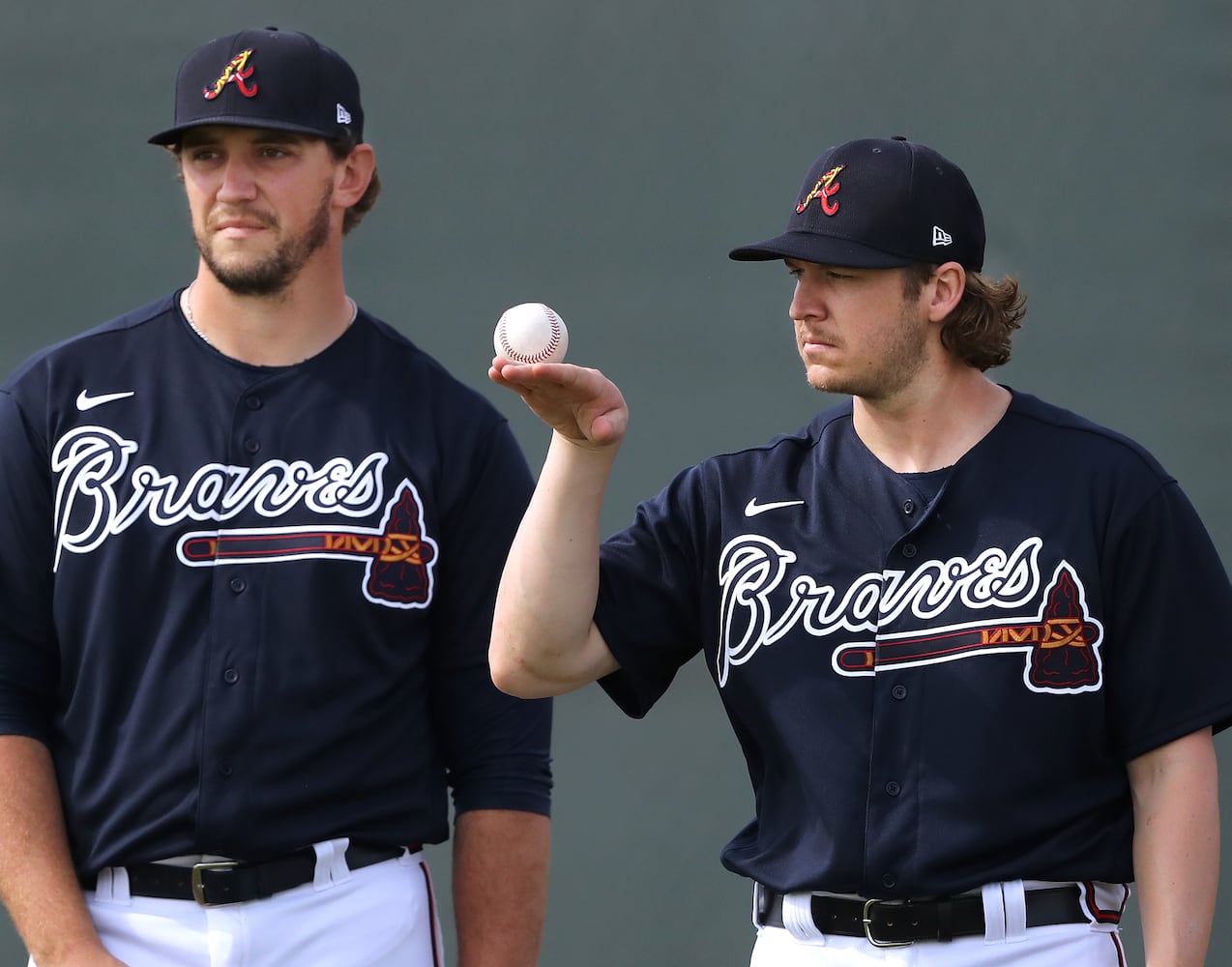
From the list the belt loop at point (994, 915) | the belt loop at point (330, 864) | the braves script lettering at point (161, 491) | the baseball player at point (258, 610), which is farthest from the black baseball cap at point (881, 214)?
the belt loop at point (330, 864)

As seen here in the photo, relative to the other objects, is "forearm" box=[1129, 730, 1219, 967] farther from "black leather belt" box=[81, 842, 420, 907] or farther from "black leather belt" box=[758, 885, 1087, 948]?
"black leather belt" box=[81, 842, 420, 907]

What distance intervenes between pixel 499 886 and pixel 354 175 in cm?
115

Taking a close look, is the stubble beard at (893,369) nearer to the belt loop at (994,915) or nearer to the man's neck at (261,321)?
the belt loop at (994,915)

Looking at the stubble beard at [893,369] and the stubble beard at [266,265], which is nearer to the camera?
the stubble beard at [893,369]

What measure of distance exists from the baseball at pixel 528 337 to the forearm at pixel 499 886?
802 mm

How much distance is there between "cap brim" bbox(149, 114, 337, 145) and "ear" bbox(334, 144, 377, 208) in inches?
3.7

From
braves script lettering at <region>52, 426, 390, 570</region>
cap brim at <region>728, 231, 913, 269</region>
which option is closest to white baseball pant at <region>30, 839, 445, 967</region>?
braves script lettering at <region>52, 426, 390, 570</region>

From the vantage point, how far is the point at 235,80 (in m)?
2.61

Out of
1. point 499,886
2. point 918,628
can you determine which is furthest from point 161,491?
point 918,628

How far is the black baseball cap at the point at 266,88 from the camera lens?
2.59m

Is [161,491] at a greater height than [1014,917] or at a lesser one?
greater

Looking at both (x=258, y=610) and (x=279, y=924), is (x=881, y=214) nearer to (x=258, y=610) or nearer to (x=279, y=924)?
(x=258, y=610)

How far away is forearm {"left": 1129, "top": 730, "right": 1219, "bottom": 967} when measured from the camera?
7.55 feet

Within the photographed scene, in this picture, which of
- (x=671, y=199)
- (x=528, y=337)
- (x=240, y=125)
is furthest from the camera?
(x=671, y=199)
